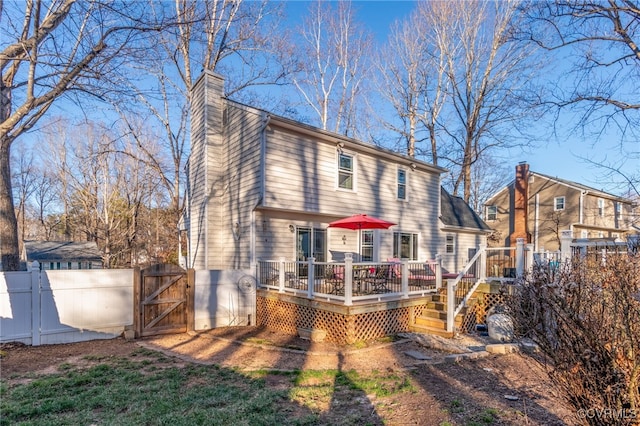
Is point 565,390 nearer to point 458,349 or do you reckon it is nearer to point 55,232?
point 458,349

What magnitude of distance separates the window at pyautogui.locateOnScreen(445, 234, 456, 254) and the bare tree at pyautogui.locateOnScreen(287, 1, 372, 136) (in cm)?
1043

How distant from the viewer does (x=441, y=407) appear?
12.5 feet

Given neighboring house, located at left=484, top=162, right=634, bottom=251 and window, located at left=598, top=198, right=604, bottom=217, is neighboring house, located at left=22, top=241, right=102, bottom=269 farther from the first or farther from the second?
window, located at left=598, top=198, right=604, bottom=217

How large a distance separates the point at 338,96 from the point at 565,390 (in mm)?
21648

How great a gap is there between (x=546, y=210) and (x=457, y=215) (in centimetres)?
1107

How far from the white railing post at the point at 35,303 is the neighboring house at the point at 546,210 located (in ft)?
76.2

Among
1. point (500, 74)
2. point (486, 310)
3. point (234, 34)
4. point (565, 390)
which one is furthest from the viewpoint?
point (500, 74)

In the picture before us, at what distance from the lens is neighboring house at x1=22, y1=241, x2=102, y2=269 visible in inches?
788

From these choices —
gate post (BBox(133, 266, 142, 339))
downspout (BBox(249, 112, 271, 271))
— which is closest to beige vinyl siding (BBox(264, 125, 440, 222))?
downspout (BBox(249, 112, 271, 271))

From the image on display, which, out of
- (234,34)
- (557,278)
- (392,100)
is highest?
(234,34)

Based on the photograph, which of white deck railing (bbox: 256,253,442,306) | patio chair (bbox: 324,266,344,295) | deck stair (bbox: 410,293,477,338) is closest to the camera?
white deck railing (bbox: 256,253,442,306)

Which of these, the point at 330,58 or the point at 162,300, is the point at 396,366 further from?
the point at 330,58

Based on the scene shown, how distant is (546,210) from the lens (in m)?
23.6

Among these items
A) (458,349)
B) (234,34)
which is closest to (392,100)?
(234,34)
